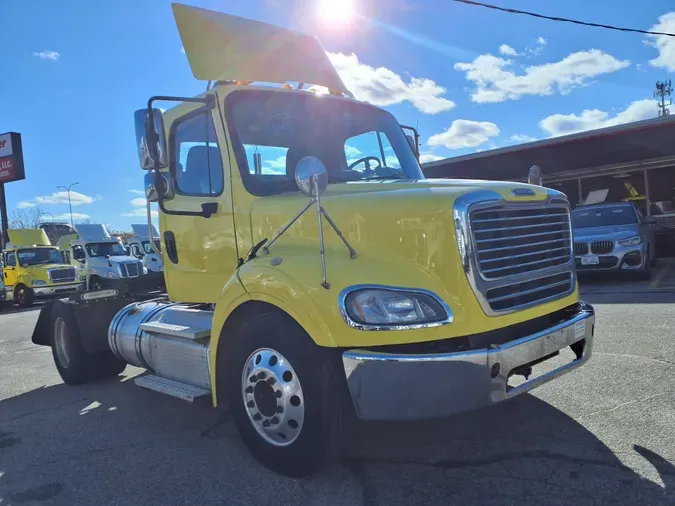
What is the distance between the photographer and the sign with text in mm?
29453

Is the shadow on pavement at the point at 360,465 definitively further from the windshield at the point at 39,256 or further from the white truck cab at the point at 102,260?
the windshield at the point at 39,256

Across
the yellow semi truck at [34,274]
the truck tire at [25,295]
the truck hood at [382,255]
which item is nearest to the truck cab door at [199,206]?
the truck hood at [382,255]

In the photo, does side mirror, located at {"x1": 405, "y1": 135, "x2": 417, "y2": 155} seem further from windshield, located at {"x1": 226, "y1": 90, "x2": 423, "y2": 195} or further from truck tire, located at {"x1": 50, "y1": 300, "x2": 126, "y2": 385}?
truck tire, located at {"x1": 50, "y1": 300, "x2": 126, "y2": 385}

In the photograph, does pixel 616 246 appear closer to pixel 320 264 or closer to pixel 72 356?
pixel 320 264

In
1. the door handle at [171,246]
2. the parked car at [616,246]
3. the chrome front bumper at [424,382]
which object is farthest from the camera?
the parked car at [616,246]

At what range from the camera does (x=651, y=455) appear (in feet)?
10.5

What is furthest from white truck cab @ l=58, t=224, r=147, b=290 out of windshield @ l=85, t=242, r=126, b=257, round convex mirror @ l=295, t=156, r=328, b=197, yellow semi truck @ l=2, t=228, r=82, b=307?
round convex mirror @ l=295, t=156, r=328, b=197

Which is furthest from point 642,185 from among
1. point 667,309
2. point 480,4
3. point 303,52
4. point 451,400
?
point 451,400

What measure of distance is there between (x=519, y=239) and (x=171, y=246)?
2.89 meters

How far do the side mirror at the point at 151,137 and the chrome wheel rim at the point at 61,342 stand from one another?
321 centimetres

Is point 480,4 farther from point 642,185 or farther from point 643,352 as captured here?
point 642,185

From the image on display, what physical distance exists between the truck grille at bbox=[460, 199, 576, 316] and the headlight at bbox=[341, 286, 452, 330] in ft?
0.89

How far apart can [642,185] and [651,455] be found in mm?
19228

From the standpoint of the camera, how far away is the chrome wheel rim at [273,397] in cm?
311
